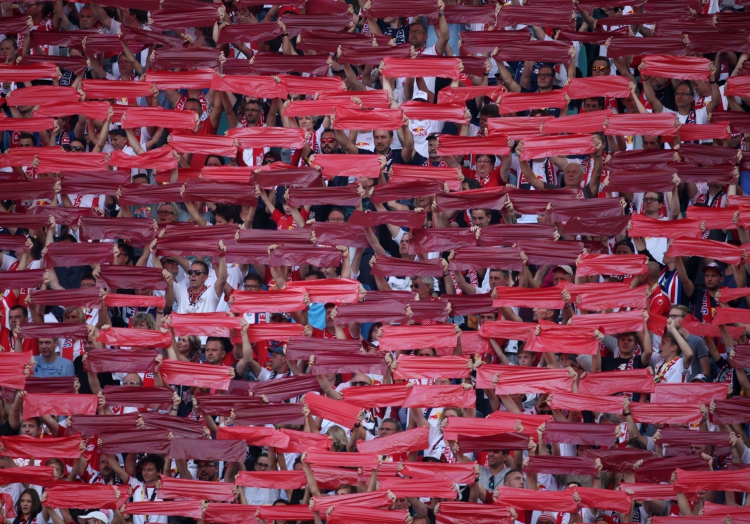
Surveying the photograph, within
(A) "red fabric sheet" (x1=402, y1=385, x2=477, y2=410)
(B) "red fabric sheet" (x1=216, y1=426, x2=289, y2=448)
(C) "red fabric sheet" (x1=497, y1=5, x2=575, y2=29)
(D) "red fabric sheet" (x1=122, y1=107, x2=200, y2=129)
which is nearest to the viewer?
(B) "red fabric sheet" (x1=216, y1=426, x2=289, y2=448)

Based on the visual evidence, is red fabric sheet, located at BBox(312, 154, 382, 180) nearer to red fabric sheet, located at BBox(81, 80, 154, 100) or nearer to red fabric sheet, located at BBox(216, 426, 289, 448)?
red fabric sheet, located at BBox(81, 80, 154, 100)

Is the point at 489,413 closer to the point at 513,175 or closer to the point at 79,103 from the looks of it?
the point at 513,175

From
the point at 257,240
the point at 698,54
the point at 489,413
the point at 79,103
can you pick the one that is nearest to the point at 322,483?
the point at 489,413

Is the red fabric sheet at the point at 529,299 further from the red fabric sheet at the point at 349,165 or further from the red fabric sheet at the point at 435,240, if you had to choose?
the red fabric sheet at the point at 349,165

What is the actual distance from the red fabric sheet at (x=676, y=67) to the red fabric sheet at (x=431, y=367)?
2.99 m

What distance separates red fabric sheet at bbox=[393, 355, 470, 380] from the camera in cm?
970

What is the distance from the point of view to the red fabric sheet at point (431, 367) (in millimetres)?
9703

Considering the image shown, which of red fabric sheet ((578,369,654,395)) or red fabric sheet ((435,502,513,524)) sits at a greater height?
red fabric sheet ((578,369,654,395))

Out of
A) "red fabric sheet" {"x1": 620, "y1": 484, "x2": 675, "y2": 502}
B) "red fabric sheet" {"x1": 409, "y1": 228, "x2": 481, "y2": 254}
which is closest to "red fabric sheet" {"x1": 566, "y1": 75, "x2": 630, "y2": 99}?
"red fabric sheet" {"x1": 409, "y1": 228, "x2": 481, "y2": 254}

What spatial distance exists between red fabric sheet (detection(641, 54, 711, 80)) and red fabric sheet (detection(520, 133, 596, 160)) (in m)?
0.88

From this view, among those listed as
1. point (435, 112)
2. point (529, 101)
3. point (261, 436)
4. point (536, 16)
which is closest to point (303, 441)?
point (261, 436)

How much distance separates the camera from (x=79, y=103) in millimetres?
10797

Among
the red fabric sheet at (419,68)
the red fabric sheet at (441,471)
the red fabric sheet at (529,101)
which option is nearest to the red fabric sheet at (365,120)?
the red fabric sheet at (419,68)

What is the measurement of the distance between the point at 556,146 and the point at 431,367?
6.92ft
